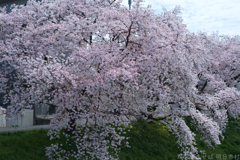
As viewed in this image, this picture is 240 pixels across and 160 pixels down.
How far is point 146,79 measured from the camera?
10.2 meters

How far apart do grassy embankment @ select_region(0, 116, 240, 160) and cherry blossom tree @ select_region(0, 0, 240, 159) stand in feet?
3.63

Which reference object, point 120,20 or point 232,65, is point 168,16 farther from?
point 232,65

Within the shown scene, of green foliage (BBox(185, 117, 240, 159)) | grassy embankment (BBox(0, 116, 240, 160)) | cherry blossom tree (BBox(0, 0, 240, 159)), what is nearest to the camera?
cherry blossom tree (BBox(0, 0, 240, 159))

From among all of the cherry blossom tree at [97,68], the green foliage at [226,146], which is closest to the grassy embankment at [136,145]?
the green foliage at [226,146]

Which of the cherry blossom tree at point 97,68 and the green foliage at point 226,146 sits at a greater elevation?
the cherry blossom tree at point 97,68

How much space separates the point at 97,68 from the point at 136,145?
6.88 metres


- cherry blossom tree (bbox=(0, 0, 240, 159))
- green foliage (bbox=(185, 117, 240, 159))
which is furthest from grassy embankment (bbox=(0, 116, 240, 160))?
cherry blossom tree (bbox=(0, 0, 240, 159))

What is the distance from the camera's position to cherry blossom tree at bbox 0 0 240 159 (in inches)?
357

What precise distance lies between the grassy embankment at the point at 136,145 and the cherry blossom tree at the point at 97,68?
1108 mm

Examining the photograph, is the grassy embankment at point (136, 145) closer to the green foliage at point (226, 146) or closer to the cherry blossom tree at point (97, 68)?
the green foliage at point (226, 146)

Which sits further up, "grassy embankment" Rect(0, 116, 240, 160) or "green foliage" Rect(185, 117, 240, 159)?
"grassy embankment" Rect(0, 116, 240, 160)

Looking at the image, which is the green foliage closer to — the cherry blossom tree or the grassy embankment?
the grassy embankment

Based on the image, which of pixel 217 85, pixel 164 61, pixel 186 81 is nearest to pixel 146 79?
pixel 164 61

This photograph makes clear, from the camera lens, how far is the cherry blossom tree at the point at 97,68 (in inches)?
357
